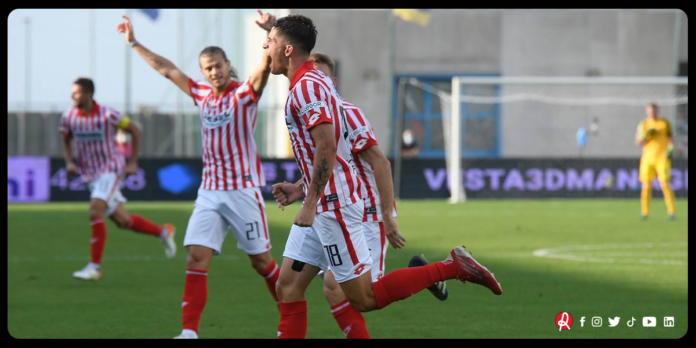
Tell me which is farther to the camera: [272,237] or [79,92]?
[272,237]

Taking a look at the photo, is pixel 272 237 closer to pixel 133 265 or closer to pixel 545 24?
pixel 133 265

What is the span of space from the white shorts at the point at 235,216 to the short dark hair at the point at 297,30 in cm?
224

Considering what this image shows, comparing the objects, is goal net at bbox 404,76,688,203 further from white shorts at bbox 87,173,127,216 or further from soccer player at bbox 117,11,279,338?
soccer player at bbox 117,11,279,338

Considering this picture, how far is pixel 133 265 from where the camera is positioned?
1162cm

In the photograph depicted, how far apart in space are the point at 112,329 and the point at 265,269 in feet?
3.57

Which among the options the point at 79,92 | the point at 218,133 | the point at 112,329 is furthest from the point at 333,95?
the point at 79,92

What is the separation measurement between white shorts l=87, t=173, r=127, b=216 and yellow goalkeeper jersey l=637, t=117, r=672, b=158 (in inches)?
416

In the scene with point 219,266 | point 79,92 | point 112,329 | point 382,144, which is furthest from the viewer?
point 382,144

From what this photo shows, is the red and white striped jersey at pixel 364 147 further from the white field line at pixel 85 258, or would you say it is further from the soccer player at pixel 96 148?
the white field line at pixel 85 258

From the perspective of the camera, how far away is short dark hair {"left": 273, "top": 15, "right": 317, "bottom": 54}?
5473 millimetres

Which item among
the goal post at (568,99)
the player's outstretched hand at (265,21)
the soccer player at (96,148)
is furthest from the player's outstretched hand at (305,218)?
the goal post at (568,99)

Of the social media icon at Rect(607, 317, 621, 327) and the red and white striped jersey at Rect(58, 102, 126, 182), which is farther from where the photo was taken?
the red and white striped jersey at Rect(58, 102, 126, 182)

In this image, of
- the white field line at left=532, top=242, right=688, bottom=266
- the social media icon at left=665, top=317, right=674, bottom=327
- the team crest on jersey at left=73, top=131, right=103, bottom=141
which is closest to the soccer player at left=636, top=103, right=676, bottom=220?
the white field line at left=532, top=242, right=688, bottom=266

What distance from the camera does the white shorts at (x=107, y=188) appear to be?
34.6 ft
